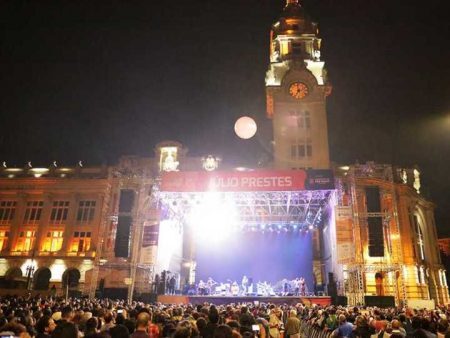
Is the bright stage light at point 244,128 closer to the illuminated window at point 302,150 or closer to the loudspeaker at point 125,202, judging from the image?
the illuminated window at point 302,150

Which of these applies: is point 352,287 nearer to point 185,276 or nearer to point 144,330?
point 185,276

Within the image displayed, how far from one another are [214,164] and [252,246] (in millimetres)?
9682

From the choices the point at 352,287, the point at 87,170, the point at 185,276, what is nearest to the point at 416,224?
the point at 352,287

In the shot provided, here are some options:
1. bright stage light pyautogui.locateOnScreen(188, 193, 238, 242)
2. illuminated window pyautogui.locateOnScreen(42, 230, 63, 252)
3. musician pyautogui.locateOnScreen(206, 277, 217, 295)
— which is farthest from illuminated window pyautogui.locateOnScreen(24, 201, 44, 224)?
musician pyautogui.locateOnScreen(206, 277, 217, 295)

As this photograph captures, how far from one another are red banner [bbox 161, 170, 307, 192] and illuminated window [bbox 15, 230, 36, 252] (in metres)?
21.0

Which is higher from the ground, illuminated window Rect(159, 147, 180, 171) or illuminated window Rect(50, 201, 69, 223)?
illuminated window Rect(159, 147, 180, 171)

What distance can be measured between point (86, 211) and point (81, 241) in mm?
3145

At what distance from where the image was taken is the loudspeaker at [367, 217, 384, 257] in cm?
2628

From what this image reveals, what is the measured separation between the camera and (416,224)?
127ft

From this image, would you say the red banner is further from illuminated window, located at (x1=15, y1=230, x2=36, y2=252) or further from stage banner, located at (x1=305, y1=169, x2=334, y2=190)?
illuminated window, located at (x1=15, y1=230, x2=36, y2=252)

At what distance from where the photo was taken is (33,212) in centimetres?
3909

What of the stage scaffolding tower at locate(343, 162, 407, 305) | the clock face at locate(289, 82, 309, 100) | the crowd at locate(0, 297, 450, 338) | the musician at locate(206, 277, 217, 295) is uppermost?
the clock face at locate(289, 82, 309, 100)

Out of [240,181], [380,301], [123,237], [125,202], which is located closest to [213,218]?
[125,202]

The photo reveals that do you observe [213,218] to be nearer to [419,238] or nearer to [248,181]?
[248,181]
